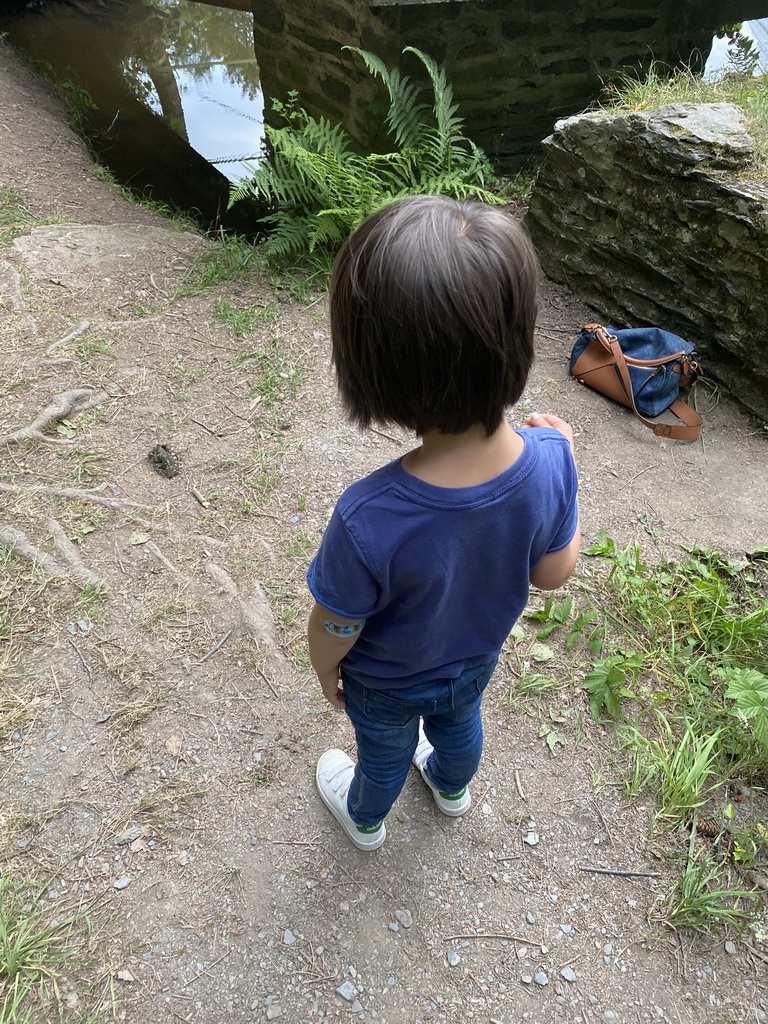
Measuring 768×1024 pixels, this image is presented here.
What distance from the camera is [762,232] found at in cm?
304

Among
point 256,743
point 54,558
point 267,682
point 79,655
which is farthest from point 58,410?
point 256,743

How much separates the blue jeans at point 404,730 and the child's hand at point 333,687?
0.02 meters

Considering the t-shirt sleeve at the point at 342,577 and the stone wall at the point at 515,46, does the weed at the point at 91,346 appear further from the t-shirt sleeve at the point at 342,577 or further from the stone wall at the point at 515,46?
the stone wall at the point at 515,46

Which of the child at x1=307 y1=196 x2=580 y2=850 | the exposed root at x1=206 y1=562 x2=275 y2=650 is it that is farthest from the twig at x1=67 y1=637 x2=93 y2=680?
the child at x1=307 y1=196 x2=580 y2=850

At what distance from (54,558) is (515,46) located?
15.4ft

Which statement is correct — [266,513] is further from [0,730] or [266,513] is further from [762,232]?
[762,232]

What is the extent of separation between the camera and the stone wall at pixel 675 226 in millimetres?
3174

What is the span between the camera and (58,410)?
3.12 m

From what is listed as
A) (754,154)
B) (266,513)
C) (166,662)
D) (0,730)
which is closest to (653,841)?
(166,662)

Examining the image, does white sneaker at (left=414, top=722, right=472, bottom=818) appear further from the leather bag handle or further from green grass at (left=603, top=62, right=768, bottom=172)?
green grass at (left=603, top=62, right=768, bottom=172)

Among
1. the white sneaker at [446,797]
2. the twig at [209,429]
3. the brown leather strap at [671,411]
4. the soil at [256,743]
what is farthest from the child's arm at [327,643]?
the brown leather strap at [671,411]

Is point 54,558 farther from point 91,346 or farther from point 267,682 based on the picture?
point 91,346

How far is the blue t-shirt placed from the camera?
40.0 inches

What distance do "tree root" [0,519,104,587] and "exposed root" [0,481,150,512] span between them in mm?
195
